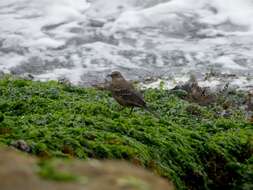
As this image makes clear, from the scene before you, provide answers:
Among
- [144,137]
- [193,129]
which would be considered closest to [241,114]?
[193,129]

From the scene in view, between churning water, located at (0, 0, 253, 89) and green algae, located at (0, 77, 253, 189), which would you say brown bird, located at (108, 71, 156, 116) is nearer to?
green algae, located at (0, 77, 253, 189)

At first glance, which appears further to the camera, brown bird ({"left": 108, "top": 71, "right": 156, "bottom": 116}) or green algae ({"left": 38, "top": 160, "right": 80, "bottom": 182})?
brown bird ({"left": 108, "top": 71, "right": 156, "bottom": 116})

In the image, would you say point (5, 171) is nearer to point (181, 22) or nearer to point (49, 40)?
point (49, 40)

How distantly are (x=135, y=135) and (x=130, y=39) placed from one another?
16702mm

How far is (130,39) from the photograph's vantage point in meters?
26.8

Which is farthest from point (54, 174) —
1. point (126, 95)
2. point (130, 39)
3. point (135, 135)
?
point (130, 39)

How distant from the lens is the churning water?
23109 mm

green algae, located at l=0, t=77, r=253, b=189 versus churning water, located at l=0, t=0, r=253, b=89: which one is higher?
green algae, located at l=0, t=77, r=253, b=189

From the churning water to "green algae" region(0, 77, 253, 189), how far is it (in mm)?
8251

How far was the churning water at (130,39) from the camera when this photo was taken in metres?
23.1

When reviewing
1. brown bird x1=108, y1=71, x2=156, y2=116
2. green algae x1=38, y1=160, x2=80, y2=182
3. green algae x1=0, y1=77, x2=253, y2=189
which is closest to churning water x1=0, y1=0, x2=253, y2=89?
green algae x1=0, y1=77, x2=253, y2=189

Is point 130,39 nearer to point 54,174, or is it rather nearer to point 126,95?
point 126,95

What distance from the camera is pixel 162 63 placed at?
24.4 metres

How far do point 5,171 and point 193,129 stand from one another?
8.40 m
